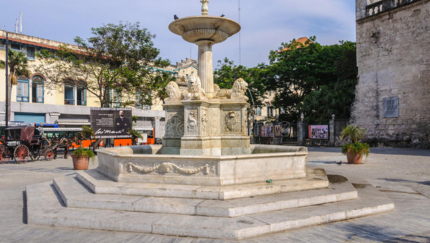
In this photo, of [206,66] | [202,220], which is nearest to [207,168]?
[202,220]

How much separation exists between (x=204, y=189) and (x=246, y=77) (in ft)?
97.7

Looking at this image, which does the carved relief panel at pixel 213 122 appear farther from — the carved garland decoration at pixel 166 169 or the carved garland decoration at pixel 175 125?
the carved garland decoration at pixel 166 169

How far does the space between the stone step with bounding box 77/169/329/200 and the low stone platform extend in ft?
0.40

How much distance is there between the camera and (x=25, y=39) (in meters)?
29.7

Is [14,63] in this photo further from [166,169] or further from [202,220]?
[202,220]

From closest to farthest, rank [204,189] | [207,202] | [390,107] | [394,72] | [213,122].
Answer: [207,202], [204,189], [213,122], [394,72], [390,107]

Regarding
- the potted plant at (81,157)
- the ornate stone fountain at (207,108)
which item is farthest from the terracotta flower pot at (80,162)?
the ornate stone fountain at (207,108)

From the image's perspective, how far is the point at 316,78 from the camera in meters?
32.9

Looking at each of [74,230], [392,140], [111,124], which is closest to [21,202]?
[74,230]

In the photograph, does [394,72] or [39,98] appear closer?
[394,72]

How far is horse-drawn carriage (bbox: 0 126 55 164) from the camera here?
1634 centimetres

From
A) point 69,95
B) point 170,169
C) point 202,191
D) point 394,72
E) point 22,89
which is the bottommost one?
point 202,191

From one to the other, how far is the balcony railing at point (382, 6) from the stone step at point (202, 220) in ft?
71.5

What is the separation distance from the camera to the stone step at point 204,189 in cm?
555
